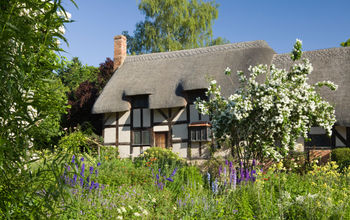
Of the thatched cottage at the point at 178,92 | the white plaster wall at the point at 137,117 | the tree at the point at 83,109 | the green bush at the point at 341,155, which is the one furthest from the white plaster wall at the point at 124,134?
the green bush at the point at 341,155

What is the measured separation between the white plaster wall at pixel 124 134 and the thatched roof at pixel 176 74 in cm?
92

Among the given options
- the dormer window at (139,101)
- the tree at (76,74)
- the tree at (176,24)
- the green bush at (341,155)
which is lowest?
the green bush at (341,155)

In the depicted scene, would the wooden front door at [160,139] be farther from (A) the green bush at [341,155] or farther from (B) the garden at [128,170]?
(A) the green bush at [341,155]

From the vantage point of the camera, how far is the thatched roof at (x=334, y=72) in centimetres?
1207

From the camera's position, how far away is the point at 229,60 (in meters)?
14.7

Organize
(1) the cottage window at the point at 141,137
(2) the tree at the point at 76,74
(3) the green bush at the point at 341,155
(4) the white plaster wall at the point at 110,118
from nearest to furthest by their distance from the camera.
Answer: (3) the green bush at the point at 341,155
(1) the cottage window at the point at 141,137
(4) the white plaster wall at the point at 110,118
(2) the tree at the point at 76,74

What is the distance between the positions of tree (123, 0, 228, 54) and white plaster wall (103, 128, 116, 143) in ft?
23.7

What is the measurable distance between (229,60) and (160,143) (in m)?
4.53

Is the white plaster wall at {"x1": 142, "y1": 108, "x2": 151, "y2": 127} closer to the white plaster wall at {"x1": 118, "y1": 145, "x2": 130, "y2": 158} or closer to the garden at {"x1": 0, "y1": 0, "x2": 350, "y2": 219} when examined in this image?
the white plaster wall at {"x1": 118, "y1": 145, "x2": 130, "y2": 158}

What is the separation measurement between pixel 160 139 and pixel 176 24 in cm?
898

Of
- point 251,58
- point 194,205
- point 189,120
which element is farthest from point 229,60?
point 194,205

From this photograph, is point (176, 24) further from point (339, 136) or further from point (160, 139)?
point (339, 136)

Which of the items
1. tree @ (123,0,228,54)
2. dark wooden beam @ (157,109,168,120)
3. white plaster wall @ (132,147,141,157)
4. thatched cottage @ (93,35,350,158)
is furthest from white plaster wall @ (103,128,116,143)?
tree @ (123,0,228,54)

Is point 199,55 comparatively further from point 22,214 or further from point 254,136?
point 22,214
